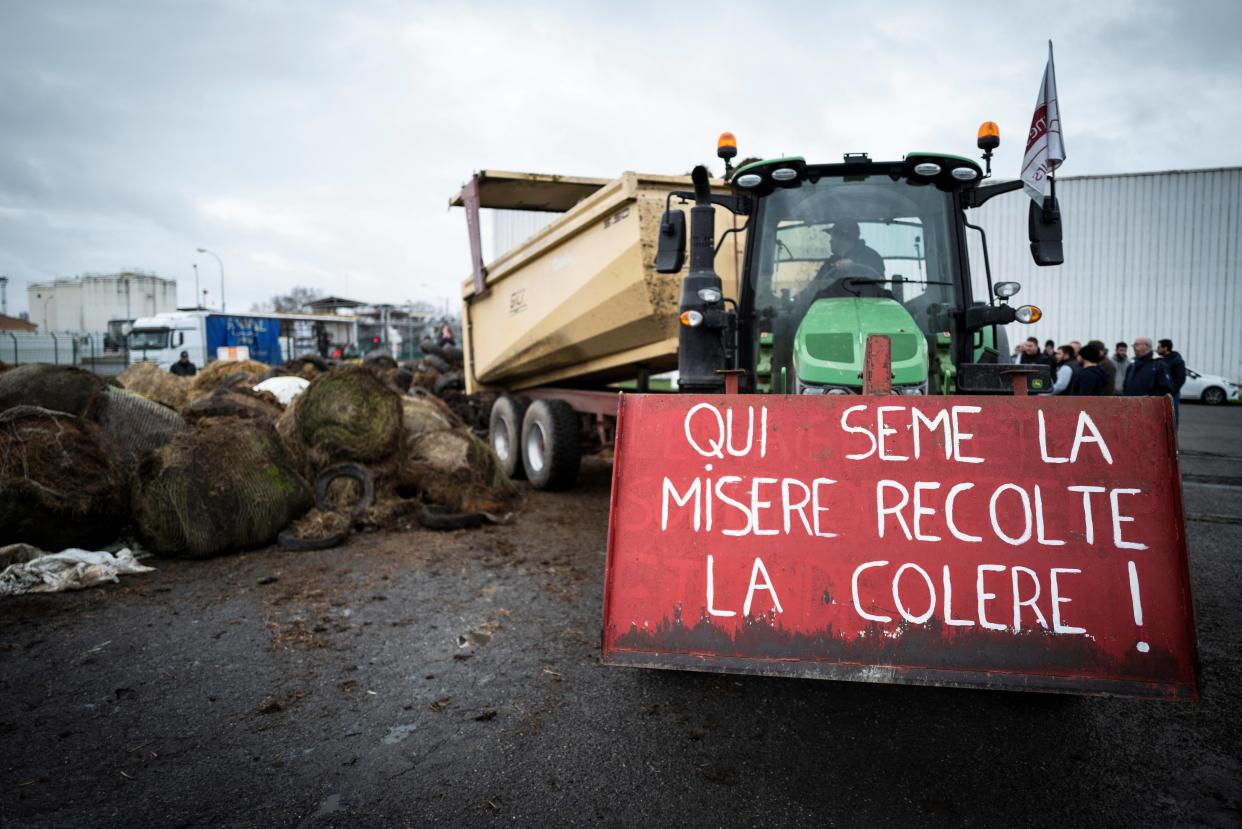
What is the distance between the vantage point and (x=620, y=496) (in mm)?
2930

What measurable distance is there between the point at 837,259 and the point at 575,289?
3086 mm

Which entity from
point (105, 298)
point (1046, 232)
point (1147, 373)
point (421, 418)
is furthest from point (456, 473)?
point (105, 298)

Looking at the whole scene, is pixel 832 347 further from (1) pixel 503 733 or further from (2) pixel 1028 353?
(2) pixel 1028 353

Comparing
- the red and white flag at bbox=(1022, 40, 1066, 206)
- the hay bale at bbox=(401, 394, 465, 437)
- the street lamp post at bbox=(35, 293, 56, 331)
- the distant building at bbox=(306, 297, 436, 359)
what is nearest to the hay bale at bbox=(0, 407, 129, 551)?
the hay bale at bbox=(401, 394, 465, 437)

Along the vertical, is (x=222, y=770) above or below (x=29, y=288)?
below

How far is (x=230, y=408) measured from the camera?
6.70 metres

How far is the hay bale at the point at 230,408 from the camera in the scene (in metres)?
6.57

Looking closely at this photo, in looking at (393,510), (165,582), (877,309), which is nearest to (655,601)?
(877,309)

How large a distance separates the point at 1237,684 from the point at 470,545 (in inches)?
185

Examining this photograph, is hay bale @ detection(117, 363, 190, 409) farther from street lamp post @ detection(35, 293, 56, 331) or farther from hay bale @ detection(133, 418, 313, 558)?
street lamp post @ detection(35, 293, 56, 331)

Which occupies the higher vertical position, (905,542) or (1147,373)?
(1147,373)

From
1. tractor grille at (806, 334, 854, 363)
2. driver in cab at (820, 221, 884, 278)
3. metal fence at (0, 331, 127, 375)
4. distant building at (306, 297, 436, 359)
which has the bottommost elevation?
tractor grille at (806, 334, 854, 363)

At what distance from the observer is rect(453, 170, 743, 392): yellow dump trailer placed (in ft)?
20.0

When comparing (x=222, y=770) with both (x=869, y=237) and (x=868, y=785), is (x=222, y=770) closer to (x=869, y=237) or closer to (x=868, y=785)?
(x=868, y=785)
